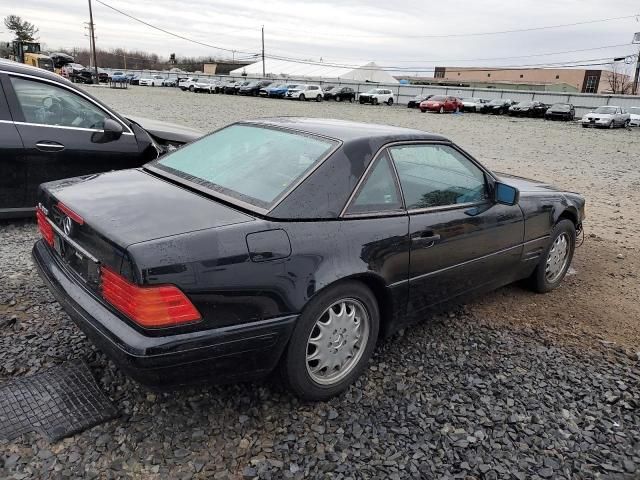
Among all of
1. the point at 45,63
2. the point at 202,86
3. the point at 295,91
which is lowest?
the point at 295,91

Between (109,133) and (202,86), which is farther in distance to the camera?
(202,86)

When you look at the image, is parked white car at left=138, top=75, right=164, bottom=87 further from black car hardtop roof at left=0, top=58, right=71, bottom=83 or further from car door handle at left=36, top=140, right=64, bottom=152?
car door handle at left=36, top=140, right=64, bottom=152

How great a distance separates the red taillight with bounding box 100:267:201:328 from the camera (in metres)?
2.12

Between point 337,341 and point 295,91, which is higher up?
point 295,91

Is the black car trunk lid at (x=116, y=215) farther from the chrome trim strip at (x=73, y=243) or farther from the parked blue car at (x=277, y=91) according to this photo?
the parked blue car at (x=277, y=91)

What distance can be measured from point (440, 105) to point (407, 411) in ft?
115

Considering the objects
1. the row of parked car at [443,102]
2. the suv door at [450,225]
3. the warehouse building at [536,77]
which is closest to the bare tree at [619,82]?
the warehouse building at [536,77]

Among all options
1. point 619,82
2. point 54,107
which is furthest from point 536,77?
point 54,107

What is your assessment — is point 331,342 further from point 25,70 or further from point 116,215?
point 25,70

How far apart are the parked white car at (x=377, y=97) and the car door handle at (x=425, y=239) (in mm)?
40143

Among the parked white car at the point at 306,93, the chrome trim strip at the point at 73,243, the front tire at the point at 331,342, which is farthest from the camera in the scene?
the parked white car at the point at 306,93

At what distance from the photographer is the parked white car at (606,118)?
29.0 meters

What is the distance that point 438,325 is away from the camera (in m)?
3.74

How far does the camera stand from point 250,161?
303 cm
